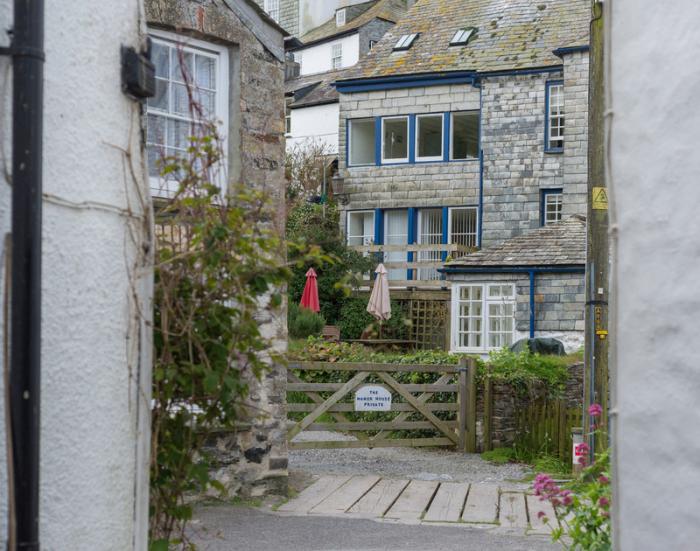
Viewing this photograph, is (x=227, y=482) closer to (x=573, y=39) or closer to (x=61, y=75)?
(x=61, y=75)

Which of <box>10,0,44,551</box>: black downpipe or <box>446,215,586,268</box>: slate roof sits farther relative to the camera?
<box>446,215,586,268</box>: slate roof

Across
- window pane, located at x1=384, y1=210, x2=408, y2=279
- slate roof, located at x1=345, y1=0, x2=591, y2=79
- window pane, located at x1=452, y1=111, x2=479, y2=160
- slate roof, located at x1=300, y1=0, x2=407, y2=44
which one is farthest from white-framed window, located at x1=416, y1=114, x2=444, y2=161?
slate roof, located at x1=300, y1=0, x2=407, y2=44

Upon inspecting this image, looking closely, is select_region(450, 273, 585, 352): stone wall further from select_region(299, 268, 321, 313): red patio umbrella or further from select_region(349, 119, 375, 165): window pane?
select_region(349, 119, 375, 165): window pane

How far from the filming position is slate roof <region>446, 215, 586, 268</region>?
25828 millimetres

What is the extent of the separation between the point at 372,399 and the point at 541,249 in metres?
12.8

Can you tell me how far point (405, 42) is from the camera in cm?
3219

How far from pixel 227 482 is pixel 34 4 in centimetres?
718

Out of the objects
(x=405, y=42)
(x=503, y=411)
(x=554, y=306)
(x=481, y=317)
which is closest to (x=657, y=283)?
(x=503, y=411)

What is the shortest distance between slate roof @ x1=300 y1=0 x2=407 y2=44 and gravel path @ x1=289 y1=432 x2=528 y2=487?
28.6 meters

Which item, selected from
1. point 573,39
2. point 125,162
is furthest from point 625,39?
point 573,39

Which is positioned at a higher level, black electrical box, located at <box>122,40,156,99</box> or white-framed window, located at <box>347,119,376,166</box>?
white-framed window, located at <box>347,119,376,166</box>

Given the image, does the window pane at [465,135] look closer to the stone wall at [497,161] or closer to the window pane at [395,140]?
the stone wall at [497,161]

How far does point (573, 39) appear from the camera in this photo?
2877 cm

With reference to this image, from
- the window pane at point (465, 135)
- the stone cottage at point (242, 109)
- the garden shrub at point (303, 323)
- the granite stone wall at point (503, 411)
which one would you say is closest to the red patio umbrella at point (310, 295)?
the garden shrub at point (303, 323)
